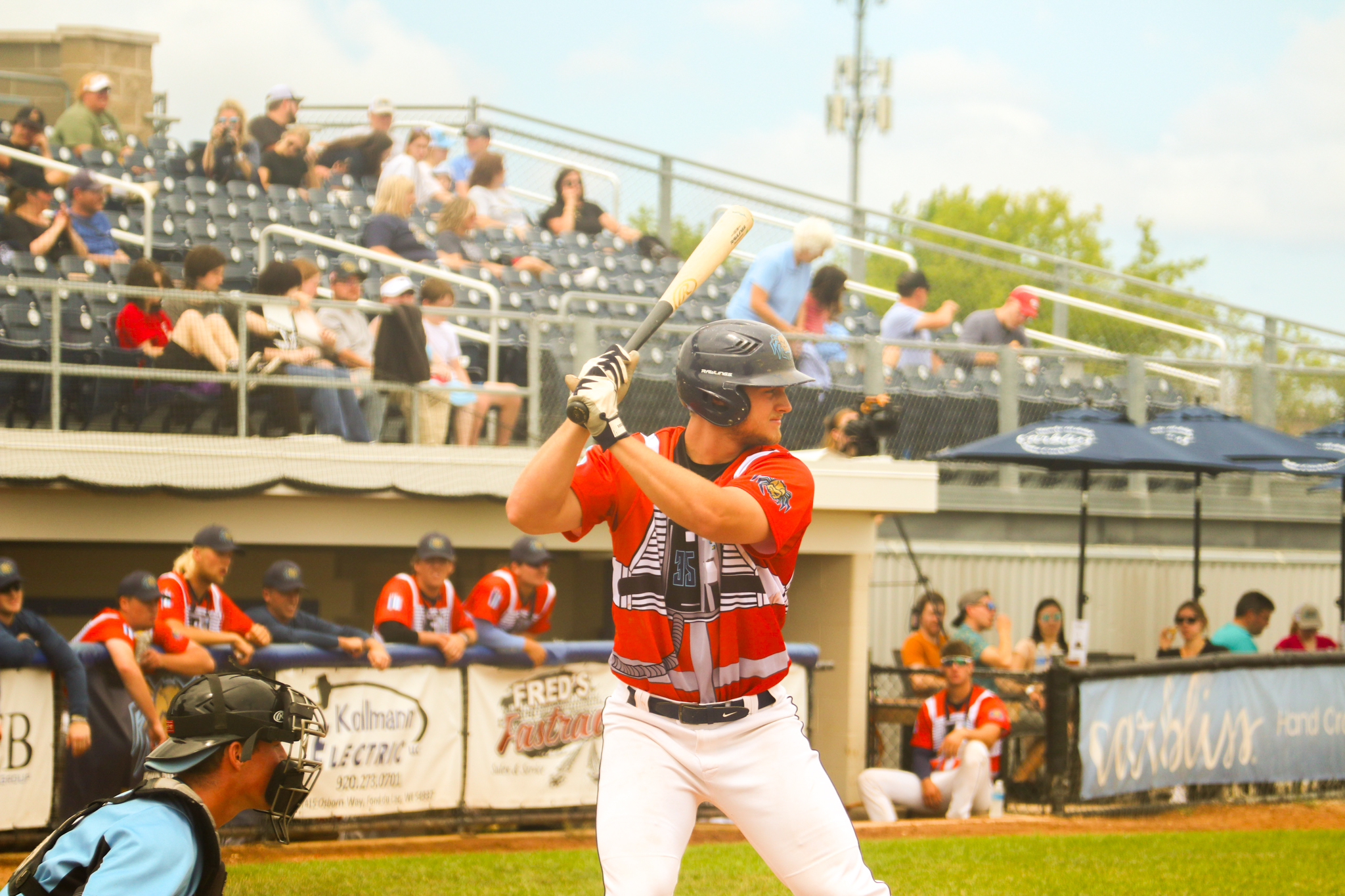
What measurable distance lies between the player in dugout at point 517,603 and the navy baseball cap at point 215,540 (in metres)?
1.58

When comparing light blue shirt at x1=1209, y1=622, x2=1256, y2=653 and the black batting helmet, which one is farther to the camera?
light blue shirt at x1=1209, y1=622, x2=1256, y2=653

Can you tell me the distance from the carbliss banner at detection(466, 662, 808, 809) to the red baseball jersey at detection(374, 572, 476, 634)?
0.39 meters

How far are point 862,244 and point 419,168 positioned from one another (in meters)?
4.89

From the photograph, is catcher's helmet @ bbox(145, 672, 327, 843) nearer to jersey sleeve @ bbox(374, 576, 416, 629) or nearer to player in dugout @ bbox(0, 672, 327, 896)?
player in dugout @ bbox(0, 672, 327, 896)

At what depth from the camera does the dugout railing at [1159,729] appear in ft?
31.0

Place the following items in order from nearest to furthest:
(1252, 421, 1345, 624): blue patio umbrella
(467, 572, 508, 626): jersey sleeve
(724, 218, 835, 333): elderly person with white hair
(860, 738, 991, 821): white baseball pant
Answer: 1. (467, 572, 508, 626): jersey sleeve
2. (860, 738, 991, 821): white baseball pant
3. (724, 218, 835, 333): elderly person with white hair
4. (1252, 421, 1345, 624): blue patio umbrella

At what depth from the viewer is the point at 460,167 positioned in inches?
616

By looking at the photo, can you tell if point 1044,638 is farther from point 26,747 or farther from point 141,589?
point 26,747

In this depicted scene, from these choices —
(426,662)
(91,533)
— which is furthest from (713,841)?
(91,533)

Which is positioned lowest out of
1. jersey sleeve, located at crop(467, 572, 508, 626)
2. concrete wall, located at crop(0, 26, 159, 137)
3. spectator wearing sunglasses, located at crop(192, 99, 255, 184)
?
jersey sleeve, located at crop(467, 572, 508, 626)

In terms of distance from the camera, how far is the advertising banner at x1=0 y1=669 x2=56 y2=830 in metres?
7.27

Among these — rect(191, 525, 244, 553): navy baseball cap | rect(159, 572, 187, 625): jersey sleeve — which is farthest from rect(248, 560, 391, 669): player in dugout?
rect(159, 572, 187, 625): jersey sleeve

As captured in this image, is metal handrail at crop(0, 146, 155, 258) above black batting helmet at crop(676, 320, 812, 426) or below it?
above

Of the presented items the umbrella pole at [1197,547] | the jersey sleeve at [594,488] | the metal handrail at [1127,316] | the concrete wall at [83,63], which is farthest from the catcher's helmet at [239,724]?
the concrete wall at [83,63]
